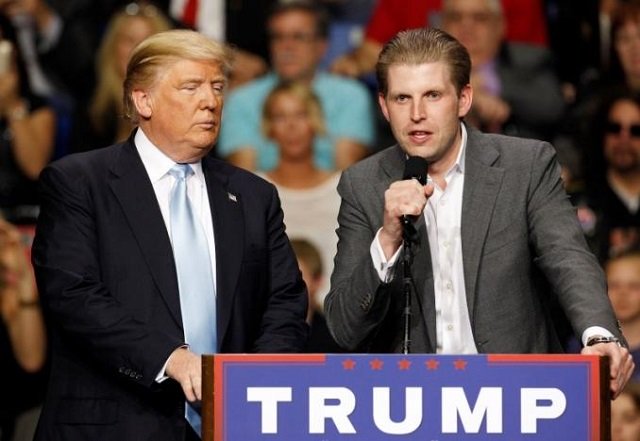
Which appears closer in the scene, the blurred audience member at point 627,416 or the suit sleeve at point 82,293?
the suit sleeve at point 82,293

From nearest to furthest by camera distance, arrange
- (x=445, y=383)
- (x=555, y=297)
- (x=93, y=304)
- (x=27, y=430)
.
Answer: (x=445, y=383) → (x=93, y=304) → (x=555, y=297) → (x=27, y=430)

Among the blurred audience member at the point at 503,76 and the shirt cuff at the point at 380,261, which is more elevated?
the blurred audience member at the point at 503,76

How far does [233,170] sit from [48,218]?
48 centimetres

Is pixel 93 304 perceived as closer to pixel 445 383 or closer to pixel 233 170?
pixel 233 170

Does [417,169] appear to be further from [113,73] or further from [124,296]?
[113,73]

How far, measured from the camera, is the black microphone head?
3016 millimetres

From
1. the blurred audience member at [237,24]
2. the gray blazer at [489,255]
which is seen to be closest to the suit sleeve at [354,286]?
the gray blazer at [489,255]

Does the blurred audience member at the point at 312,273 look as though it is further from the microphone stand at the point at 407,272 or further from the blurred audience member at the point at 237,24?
the microphone stand at the point at 407,272

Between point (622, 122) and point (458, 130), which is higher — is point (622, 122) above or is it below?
above

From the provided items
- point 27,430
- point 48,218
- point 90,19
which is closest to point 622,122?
point 90,19

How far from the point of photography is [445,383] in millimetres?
2793

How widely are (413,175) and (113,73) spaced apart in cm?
332

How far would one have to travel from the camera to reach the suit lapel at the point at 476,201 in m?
3.28

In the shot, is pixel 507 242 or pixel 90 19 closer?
pixel 507 242
